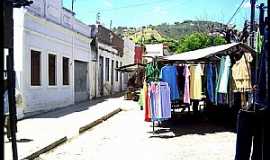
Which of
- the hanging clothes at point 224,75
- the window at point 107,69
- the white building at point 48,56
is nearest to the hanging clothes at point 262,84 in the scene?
the hanging clothes at point 224,75

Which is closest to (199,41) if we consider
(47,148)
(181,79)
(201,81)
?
(201,81)

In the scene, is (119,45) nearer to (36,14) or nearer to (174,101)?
(36,14)

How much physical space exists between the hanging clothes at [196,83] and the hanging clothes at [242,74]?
1.81 m

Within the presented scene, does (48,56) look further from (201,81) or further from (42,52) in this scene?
(201,81)

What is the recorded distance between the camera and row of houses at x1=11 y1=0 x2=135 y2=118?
1658 cm

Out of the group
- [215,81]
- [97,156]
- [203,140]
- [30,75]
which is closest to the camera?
[97,156]

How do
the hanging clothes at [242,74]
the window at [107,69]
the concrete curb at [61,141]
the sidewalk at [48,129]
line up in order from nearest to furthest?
the concrete curb at [61,141], the sidewalk at [48,129], the hanging clothes at [242,74], the window at [107,69]

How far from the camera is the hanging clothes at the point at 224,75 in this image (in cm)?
1248

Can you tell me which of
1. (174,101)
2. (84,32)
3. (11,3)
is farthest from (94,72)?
(11,3)

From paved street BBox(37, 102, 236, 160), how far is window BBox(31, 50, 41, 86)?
12.5 ft

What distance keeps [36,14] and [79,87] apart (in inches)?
371

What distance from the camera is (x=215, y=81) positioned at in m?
13.9

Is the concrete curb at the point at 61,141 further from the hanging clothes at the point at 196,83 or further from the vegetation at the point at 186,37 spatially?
the vegetation at the point at 186,37

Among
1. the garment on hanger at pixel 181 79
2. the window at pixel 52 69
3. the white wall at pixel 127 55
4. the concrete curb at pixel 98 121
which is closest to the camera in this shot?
the garment on hanger at pixel 181 79
